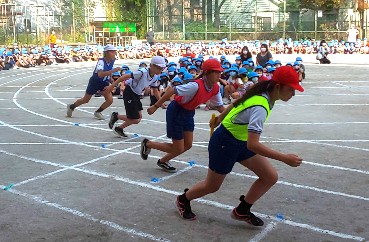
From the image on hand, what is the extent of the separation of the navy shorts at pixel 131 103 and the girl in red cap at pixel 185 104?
90.0 inches

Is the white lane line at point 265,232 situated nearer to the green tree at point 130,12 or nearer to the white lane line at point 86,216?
the white lane line at point 86,216

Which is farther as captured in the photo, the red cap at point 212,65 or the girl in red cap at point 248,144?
the red cap at point 212,65

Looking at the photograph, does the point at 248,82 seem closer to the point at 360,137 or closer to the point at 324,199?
the point at 360,137

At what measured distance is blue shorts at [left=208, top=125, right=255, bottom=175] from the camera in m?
5.15

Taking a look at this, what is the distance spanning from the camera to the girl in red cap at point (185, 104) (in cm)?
635

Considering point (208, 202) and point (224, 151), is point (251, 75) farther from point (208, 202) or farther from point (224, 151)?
point (224, 151)

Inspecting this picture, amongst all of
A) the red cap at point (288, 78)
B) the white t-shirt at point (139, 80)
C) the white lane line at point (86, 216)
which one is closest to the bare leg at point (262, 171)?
the red cap at point (288, 78)

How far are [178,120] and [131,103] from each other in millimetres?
3159

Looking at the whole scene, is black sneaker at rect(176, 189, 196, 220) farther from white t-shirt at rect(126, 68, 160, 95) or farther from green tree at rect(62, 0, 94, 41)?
green tree at rect(62, 0, 94, 41)

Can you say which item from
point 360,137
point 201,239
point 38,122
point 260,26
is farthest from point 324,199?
point 260,26

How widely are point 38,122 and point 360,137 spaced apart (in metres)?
6.73

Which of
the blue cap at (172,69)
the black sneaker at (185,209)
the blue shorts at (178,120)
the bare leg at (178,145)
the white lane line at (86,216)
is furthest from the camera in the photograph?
the blue cap at (172,69)

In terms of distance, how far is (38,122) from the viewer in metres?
12.2

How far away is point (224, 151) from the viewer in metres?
5.17
